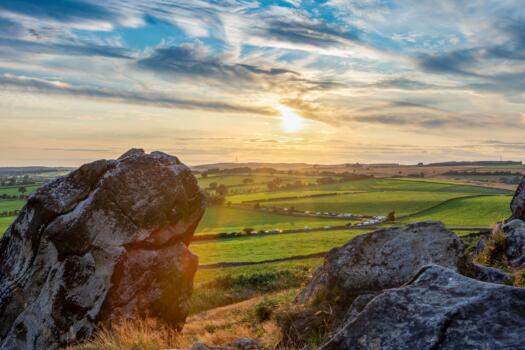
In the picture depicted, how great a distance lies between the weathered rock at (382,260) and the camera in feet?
44.5

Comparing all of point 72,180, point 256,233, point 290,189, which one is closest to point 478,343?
point 72,180

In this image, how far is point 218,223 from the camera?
346ft

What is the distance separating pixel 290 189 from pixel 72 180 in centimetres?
14036

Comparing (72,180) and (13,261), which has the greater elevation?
(72,180)

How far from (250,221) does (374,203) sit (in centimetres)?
3589

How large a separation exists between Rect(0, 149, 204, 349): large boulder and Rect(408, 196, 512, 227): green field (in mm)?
81611

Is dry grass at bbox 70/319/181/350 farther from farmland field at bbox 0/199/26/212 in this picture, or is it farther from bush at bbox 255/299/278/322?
farmland field at bbox 0/199/26/212

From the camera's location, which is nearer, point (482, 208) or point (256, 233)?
point (256, 233)

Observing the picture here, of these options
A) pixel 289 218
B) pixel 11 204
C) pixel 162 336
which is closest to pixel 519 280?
pixel 162 336

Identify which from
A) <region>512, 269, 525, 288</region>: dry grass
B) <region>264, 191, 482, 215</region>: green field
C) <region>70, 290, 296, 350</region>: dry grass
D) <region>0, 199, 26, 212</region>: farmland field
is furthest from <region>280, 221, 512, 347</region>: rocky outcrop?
<region>0, 199, 26, 212</region>: farmland field

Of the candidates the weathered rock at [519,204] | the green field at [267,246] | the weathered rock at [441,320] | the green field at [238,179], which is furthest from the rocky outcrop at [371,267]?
the green field at [238,179]

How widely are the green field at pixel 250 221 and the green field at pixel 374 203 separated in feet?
34.5

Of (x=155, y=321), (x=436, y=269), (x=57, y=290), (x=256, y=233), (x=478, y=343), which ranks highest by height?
(x=436, y=269)

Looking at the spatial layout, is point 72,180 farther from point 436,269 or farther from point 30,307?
point 436,269
